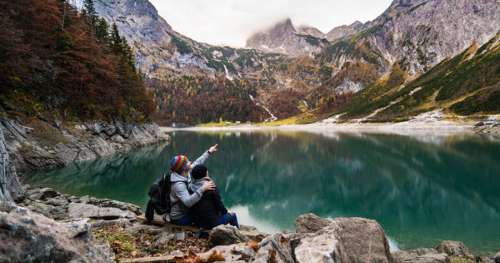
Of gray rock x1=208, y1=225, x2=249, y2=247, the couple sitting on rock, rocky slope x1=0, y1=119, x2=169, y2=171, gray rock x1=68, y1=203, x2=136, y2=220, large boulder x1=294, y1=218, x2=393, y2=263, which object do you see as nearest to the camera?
large boulder x1=294, y1=218, x2=393, y2=263

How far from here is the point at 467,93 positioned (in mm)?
178250

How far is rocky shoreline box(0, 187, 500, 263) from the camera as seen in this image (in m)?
4.49

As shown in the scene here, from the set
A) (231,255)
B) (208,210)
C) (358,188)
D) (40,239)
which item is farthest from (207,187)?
(358,188)

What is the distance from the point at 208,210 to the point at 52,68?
51.5m

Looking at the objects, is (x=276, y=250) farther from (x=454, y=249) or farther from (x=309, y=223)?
(x=454, y=249)

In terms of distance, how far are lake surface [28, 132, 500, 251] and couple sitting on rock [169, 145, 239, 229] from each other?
14.2 metres

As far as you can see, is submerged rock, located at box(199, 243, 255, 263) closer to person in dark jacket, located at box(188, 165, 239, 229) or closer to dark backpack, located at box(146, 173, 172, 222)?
person in dark jacket, located at box(188, 165, 239, 229)

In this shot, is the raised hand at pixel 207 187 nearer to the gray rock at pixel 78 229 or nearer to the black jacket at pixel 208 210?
the black jacket at pixel 208 210

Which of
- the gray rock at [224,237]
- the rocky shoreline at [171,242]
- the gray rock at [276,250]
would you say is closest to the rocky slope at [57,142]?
the rocky shoreline at [171,242]

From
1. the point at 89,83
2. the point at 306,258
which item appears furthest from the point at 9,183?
the point at 89,83

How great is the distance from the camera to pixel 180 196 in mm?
10805

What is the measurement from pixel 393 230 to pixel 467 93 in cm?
19453

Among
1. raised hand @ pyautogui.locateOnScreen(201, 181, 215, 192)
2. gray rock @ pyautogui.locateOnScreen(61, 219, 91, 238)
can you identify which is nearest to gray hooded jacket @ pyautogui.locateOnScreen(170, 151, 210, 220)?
raised hand @ pyautogui.locateOnScreen(201, 181, 215, 192)

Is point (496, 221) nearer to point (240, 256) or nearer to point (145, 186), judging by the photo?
point (240, 256)
